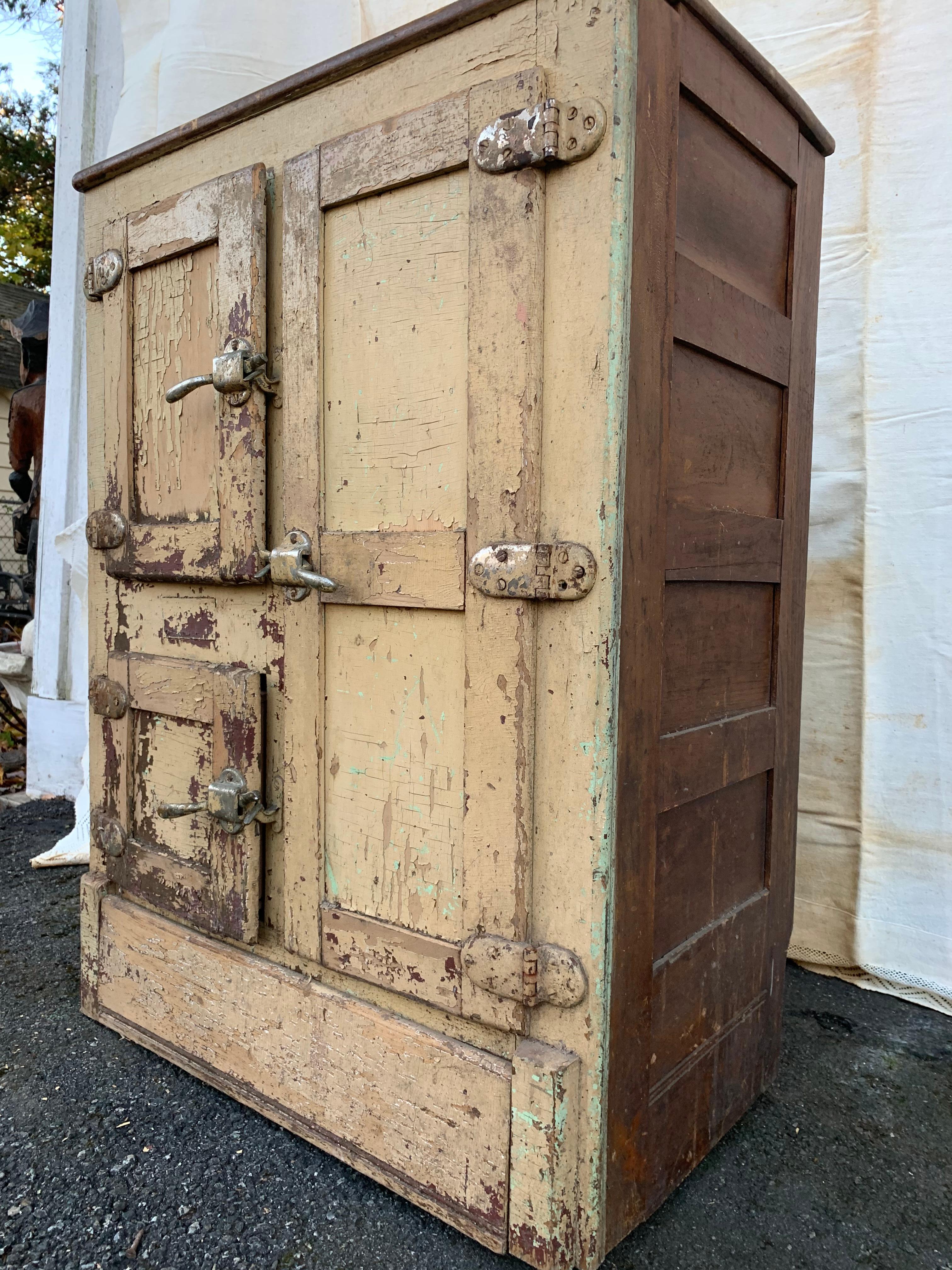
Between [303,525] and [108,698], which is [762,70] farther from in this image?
[108,698]

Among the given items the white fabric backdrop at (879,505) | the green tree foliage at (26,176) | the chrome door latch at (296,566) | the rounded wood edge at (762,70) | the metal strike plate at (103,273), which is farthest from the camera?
the green tree foliage at (26,176)

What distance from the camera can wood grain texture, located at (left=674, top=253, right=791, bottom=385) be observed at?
146 cm

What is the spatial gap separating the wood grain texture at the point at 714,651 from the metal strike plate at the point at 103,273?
1.47 meters

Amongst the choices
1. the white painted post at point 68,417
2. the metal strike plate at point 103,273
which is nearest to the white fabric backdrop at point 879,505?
the metal strike plate at point 103,273

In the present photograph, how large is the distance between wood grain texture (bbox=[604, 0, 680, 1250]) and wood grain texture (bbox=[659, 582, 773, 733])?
0.23 feet

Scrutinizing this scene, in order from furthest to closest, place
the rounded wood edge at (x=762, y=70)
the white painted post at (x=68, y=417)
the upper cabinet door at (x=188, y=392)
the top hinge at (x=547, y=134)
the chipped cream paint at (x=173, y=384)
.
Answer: the white painted post at (x=68, y=417) → the chipped cream paint at (x=173, y=384) → the upper cabinet door at (x=188, y=392) → the rounded wood edge at (x=762, y=70) → the top hinge at (x=547, y=134)

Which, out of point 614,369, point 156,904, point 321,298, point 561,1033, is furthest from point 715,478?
point 156,904

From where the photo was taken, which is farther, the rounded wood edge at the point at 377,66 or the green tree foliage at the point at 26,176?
the green tree foliage at the point at 26,176

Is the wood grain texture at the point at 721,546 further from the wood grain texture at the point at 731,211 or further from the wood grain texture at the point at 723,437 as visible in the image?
the wood grain texture at the point at 731,211

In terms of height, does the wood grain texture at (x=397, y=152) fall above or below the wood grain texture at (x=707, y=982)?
above

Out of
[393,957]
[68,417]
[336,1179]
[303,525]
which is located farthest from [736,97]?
[68,417]

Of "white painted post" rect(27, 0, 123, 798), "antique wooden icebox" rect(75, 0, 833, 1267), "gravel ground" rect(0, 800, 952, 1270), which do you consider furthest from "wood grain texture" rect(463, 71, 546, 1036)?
"white painted post" rect(27, 0, 123, 798)

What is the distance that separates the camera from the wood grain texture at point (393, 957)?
1.50 m

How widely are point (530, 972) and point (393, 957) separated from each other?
30 centimetres
